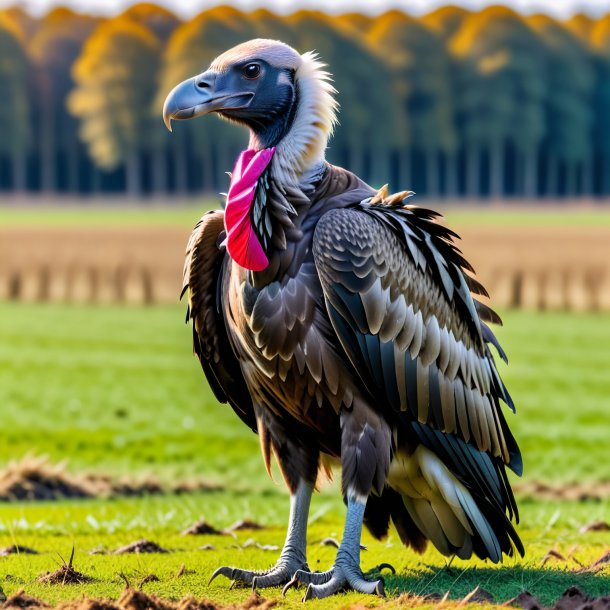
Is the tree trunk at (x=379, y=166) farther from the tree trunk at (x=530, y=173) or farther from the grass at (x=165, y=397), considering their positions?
the grass at (x=165, y=397)

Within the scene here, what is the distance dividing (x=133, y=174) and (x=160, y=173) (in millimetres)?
2290

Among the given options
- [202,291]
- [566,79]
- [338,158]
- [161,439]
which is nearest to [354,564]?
[202,291]

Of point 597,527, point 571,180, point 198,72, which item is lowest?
point 571,180

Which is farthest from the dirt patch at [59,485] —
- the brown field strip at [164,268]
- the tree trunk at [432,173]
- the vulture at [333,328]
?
the tree trunk at [432,173]

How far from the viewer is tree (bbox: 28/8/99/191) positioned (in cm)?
10219

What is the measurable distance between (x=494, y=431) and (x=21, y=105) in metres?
96.2

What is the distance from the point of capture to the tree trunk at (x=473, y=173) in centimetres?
10023

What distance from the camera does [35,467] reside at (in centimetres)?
1116

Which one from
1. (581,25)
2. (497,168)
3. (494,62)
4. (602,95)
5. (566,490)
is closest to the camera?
(566,490)

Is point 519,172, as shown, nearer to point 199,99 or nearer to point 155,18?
point 155,18

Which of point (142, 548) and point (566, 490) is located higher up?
point (142, 548)

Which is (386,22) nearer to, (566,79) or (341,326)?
(566,79)

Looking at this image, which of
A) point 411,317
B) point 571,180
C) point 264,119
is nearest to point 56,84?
point 571,180

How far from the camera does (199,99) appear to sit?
6.18m
